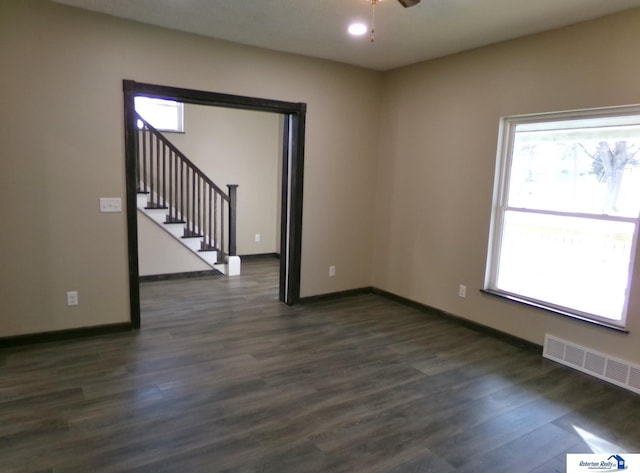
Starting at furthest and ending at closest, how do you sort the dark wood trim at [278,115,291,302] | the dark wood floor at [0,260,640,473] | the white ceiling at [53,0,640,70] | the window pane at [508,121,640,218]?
the dark wood trim at [278,115,291,302]
the window pane at [508,121,640,218]
the white ceiling at [53,0,640,70]
the dark wood floor at [0,260,640,473]

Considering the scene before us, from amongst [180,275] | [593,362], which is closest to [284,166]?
[180,275]

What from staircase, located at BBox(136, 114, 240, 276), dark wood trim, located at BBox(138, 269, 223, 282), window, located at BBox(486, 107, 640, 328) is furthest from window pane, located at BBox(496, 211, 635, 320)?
dark wood trim, located at BBox(138, 269, 223, 282)

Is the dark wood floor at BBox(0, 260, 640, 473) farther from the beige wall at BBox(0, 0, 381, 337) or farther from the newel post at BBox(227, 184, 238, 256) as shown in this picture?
the newel post at BBox(227, 184, 238, 256)

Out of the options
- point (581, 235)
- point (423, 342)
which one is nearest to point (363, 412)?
point (423, 342)

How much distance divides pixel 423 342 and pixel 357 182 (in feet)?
6.84

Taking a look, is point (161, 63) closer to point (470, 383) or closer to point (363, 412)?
point (363, 412)

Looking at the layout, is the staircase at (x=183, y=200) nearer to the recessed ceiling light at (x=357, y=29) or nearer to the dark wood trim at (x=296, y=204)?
the dark wood trim at (x=296, y=204)

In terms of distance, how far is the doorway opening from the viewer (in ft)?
11.6

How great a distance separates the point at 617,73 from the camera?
294cm

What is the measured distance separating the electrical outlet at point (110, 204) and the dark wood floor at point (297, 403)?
3.64 ft

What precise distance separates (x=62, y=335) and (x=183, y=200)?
2945mm

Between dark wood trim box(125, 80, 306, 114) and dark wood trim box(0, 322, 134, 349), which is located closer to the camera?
dark wood trim box(0, 322, 134, 349)

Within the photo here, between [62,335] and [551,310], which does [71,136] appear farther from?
[551,310]

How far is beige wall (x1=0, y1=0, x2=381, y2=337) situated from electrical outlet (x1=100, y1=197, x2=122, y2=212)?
0.05 m
